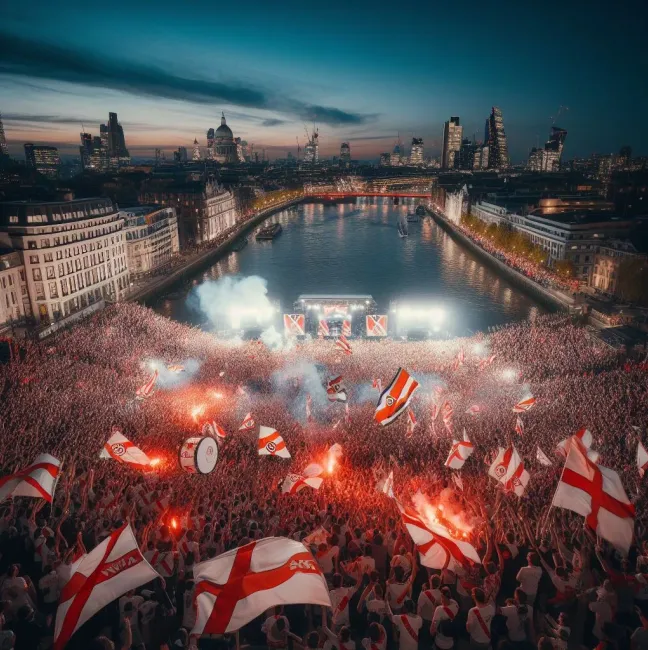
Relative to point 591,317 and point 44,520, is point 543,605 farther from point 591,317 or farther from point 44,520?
point 591,317

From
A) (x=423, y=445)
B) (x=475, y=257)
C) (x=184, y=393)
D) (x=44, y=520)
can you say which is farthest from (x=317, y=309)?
(x=475, y=257)

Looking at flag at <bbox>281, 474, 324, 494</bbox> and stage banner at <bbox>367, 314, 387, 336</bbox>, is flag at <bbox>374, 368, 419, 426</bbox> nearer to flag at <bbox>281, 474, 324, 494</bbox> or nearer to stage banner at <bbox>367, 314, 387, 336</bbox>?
flag at <bbox>281, 474, 324, 494</bbox>

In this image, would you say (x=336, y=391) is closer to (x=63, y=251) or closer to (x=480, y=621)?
(x=480, y=621)

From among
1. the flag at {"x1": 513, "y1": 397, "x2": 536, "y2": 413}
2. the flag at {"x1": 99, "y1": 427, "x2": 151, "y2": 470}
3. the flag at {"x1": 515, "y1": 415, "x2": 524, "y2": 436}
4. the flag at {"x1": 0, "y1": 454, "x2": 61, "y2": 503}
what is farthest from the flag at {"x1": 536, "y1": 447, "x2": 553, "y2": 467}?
the flag at {"x1": 0, "y1": 454, "x2": 61, "y2": 503}

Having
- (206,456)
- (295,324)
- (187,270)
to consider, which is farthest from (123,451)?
(187,270)

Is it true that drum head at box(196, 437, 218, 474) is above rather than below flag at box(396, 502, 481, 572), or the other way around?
below

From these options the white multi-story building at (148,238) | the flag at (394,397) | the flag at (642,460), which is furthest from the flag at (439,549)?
the white multi-story building at (148,238)
